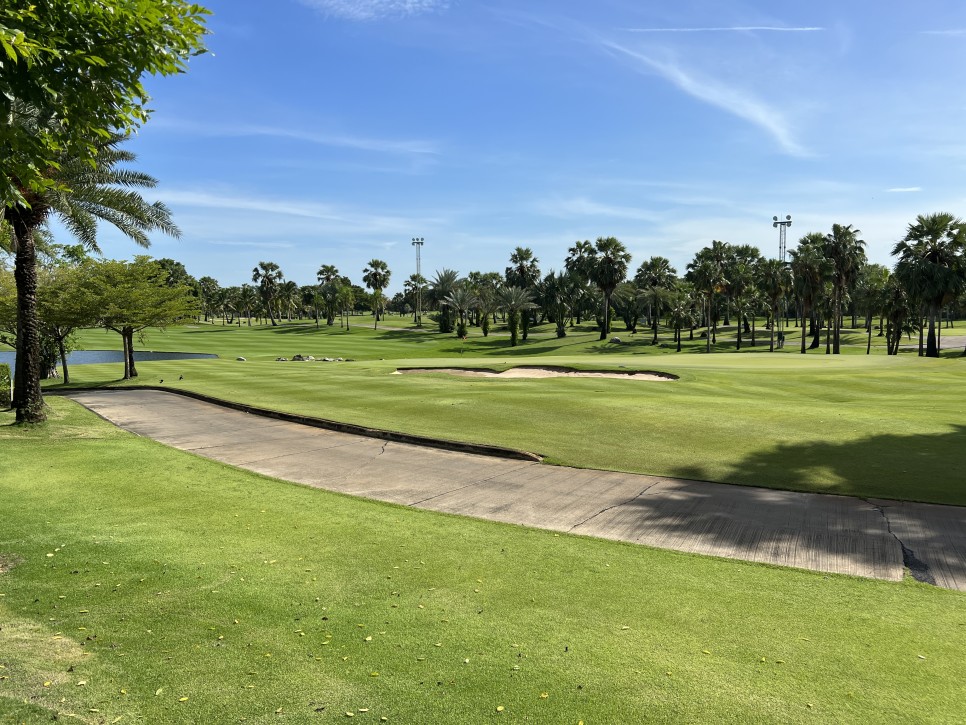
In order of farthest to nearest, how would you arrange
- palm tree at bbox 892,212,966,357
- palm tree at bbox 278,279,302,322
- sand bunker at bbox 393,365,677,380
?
palm tree at bbox 278,279,302,322 → palm tree at bbox 892,212,966,357 → sand bunker at bbox 393,365,677,380

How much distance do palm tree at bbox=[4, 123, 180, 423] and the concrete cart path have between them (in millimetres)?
6209

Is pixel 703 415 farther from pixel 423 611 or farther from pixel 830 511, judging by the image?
pixel 423 611

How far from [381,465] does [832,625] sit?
9834 mm

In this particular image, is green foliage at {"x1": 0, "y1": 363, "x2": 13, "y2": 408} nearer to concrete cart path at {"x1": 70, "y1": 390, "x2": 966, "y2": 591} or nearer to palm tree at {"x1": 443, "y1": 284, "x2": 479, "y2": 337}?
concrete cart path at {"x1": 70, "y1": 390, "x2": 966, "y2": 591}

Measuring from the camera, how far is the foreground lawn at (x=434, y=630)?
4.38m

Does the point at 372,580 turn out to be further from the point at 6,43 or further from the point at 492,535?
the point at 6,43

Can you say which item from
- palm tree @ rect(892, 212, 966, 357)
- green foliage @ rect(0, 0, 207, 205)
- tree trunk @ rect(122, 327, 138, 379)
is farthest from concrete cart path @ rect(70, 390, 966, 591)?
palm tree @ rect(892, 212, 966, 357)

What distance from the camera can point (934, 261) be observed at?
55.0 m

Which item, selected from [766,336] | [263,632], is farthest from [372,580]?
[766,336]

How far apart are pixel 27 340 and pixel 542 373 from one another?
2296cm

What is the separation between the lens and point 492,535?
870 centimetres

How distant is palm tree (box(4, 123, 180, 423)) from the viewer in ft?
59.8

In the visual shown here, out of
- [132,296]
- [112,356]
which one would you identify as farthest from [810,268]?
[112,356]

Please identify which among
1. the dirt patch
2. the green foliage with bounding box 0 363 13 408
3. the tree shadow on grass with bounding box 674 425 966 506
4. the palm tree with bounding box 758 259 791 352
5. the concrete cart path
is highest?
the palm tree with bounding box 758 259 791 352
